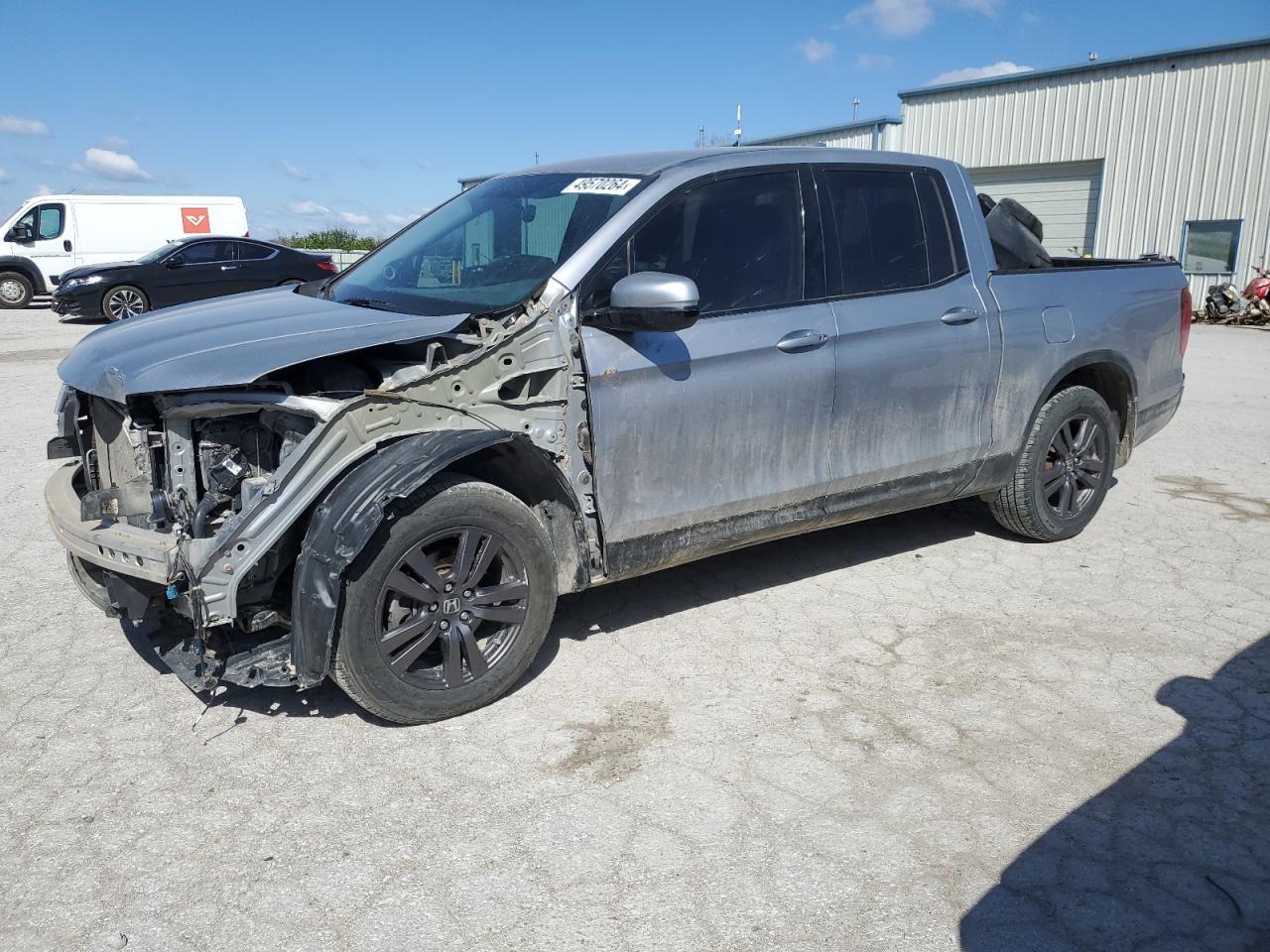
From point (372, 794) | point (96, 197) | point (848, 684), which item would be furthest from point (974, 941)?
point (96, 197)

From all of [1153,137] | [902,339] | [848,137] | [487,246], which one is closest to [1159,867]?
[902,339]

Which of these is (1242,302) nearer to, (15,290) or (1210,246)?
(1210,246)

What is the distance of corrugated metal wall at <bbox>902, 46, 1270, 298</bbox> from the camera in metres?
18.4

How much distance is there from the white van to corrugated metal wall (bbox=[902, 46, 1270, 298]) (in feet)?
55.5

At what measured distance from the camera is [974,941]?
99.5 inches

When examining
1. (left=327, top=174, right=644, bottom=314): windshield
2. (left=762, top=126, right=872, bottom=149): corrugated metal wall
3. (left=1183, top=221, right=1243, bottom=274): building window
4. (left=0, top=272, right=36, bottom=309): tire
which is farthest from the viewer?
(left=762, top=126, right=872, bottom=149): corrugated metal wall

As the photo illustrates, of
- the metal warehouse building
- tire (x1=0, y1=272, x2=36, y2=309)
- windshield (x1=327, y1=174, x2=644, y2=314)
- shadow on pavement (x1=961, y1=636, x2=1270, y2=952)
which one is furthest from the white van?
shadow on pavement (x1=961, y1=636, x2=1270, y2=952)

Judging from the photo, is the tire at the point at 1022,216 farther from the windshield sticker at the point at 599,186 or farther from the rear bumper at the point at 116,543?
the rear bumper at the point at 116,543

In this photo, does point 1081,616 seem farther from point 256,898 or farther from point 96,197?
point 96,197

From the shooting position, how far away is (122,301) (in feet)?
55.3

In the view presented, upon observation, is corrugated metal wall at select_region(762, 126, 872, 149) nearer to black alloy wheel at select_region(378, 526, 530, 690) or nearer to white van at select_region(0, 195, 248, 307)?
white van at select_region(0, 195, 248, 307)

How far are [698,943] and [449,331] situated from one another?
6.85 ft

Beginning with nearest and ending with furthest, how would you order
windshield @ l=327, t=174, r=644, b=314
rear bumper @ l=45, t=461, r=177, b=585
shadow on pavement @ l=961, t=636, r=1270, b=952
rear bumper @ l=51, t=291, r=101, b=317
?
shadow on pavement @ l=961, t=636, r=1270, b=952 < rear bumper @ l=45, t=461, r=177, b=585 < windshield @ l=327, t=174, r=644, b=314 < rear bumper @ l=51, t=291, r=101, b=317

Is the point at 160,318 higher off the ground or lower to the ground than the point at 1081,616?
higher
